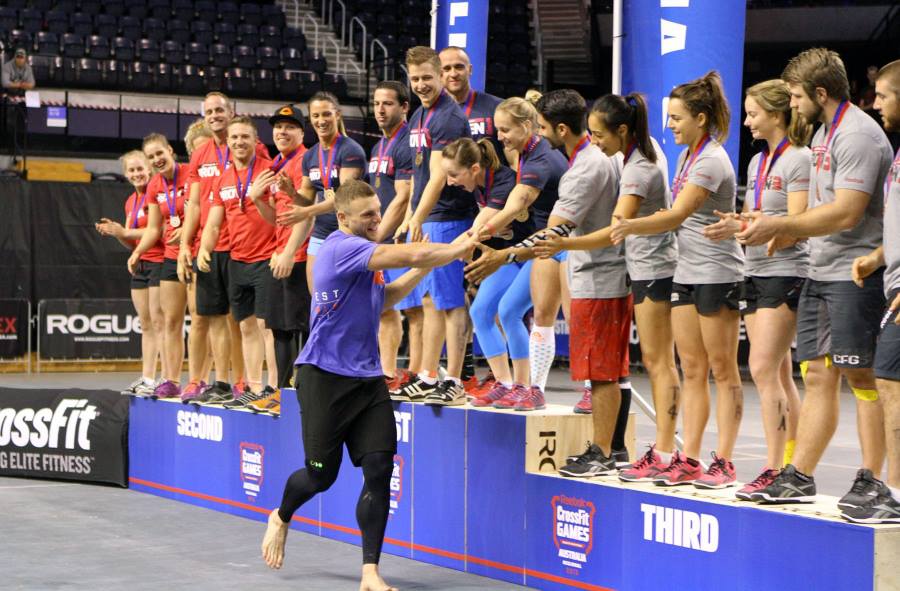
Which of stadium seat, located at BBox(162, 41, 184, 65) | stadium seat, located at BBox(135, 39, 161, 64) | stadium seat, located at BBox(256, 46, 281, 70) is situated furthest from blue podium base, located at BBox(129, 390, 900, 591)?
stadium seat, located at BBox(256, 46, 281, 70)

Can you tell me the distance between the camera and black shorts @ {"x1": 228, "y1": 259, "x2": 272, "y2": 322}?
27.1ft

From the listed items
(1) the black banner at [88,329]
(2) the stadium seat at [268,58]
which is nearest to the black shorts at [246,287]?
(1) the black banner at [88,329]

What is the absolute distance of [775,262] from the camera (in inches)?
214

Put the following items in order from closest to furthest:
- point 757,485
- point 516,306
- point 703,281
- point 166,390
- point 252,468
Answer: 1. point 757,485
2. point 703,281
3. point 516,306
4. point 252,468
5. point 166,390

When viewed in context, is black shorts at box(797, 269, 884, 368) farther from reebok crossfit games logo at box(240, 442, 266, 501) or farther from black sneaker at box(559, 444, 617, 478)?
reebok crossfit games logo at box(240, 442, 266, 501)

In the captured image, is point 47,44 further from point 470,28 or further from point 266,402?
point 266,402

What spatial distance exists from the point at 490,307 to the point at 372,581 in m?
1.87

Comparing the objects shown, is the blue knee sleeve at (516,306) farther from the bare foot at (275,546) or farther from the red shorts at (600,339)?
the bare foot at (275,546)

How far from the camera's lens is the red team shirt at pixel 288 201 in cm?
815

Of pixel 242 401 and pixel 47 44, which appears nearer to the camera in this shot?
pixel 242 401

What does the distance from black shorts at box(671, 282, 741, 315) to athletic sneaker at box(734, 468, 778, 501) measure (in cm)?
78

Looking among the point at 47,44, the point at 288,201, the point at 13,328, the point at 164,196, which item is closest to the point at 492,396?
the point at 288,201

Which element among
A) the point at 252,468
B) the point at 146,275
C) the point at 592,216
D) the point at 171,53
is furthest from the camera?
the point at 171,53

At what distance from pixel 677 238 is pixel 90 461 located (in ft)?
18.4
